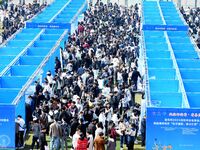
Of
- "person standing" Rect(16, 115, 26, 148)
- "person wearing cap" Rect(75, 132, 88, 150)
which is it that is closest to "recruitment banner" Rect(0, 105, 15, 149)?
"person standing" Rect(16, 115, 26, 148)

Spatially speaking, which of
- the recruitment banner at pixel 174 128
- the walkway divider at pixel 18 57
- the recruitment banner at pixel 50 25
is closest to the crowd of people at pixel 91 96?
the recruitment banner at pixel 50 25

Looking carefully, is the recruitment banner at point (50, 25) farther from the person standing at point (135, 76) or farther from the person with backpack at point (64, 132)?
the person with backpack at point (64, 132)

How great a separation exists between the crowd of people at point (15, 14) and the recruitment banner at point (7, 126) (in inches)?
846

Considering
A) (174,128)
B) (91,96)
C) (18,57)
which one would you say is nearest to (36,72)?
(91,96)

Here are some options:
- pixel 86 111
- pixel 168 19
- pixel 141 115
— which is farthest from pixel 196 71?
pixel 168 19

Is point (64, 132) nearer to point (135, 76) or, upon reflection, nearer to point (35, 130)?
point (35, 130)

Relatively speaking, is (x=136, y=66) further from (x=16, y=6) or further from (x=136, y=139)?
(x=16, y=6)

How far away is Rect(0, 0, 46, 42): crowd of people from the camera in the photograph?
46628 mm

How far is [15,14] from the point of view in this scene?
179 ft

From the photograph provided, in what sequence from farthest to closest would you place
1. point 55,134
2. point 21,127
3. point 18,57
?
point 18,57 < point 21,127 < point 55,134

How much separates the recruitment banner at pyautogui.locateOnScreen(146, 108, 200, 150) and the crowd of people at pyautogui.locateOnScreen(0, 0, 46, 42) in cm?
2389

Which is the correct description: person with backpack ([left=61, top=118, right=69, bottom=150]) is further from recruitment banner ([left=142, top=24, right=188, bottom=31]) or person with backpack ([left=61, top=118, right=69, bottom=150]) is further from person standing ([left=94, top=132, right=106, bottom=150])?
recruitment banner ([left=142, top=24, right=188, bottom=31])

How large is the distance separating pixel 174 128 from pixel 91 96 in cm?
655

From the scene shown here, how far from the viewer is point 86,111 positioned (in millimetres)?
24875
